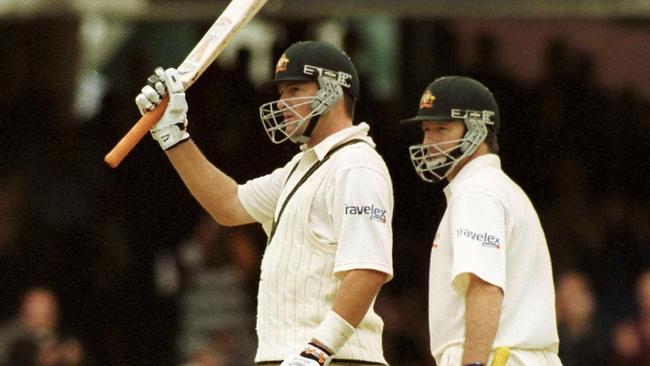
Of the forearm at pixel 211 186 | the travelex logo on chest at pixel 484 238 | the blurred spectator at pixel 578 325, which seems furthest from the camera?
the blurred spectator at pixel 578 325

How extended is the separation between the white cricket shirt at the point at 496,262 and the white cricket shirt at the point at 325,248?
0.26 meters

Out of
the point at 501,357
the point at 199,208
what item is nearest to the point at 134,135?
the point at 501,357

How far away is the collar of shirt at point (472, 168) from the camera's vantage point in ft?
22.6

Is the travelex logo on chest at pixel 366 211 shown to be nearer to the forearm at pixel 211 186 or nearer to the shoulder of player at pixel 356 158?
the shoulder of player at pixel 356 158

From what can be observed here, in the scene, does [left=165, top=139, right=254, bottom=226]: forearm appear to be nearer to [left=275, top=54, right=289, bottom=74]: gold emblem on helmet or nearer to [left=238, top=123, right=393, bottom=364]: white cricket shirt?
[left=275, top=54, right=289, bottom=74]: gold emblem on helmet

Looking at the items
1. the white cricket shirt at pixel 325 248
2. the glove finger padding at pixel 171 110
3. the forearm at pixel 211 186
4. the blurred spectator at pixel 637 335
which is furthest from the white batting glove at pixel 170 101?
the blurred spectator at pixel 637 335

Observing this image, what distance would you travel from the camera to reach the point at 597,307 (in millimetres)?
12109

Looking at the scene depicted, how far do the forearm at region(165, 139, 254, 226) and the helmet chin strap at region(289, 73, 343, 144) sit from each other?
53 cm

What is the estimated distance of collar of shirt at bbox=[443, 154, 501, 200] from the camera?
6887mm

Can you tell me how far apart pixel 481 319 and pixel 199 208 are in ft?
20.6

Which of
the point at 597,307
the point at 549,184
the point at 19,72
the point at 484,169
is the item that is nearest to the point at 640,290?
the point at 597,307

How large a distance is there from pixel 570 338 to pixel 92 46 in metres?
3.93

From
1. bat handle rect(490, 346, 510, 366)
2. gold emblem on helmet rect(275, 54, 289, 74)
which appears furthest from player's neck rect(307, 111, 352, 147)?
bat handle rect(490, 346, 510, 366)

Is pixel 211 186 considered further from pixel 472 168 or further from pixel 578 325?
pixel 578 325
